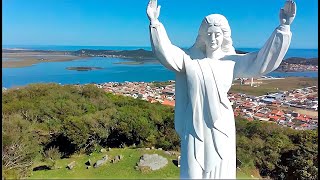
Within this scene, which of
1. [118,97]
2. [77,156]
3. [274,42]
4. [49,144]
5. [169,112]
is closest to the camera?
[274,42]

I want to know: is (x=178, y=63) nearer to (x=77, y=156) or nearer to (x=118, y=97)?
(x=77, y=156)

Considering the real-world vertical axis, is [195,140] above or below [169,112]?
above

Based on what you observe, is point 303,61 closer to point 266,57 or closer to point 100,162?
point 100,162

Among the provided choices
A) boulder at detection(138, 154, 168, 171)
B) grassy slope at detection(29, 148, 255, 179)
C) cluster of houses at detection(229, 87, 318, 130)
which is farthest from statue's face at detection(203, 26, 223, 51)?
cluster of houses at detection(229, 87, 318, 130)

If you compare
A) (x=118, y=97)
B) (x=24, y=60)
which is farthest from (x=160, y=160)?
(x=24, y=60)

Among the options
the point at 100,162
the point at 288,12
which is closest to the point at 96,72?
the point at 100,162

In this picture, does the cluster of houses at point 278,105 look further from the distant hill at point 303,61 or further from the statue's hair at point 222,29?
the statue's hair at point 222,29
